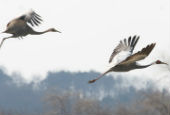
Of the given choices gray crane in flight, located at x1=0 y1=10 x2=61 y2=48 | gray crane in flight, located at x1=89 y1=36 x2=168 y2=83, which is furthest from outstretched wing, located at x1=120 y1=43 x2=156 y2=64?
gray crane in flight, located at x1=0 y1=10 x2=61 y2=48

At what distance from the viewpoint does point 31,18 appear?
35.5 feet

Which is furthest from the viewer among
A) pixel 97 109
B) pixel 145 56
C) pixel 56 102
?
pixel 56 102

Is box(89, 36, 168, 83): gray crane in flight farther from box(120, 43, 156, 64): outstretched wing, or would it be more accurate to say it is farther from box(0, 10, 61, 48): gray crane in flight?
box(0, 10, 61, 48): gray crane in flight

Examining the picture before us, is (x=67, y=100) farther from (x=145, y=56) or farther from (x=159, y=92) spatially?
(x=145, y=56)

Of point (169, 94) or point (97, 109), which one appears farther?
point (97, 109)

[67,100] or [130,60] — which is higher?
[130,60]

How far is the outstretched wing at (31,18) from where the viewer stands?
1050 cm

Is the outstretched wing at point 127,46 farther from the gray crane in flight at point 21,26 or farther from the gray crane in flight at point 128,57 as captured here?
the gray crane in flight at point 21,26

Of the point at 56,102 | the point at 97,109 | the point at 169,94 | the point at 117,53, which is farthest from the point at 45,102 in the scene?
the point at 117,53

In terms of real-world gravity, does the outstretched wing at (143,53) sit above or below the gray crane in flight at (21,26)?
above

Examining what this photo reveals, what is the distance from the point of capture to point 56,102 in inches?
3639

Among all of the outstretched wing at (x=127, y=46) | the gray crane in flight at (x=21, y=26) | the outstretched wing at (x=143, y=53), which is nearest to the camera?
the outstretched wing at (x=143, y=53)

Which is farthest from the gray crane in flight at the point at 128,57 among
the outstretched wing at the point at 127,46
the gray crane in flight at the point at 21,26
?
the gray crane in flight at the point at 21,26

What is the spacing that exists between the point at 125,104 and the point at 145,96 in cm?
1929
